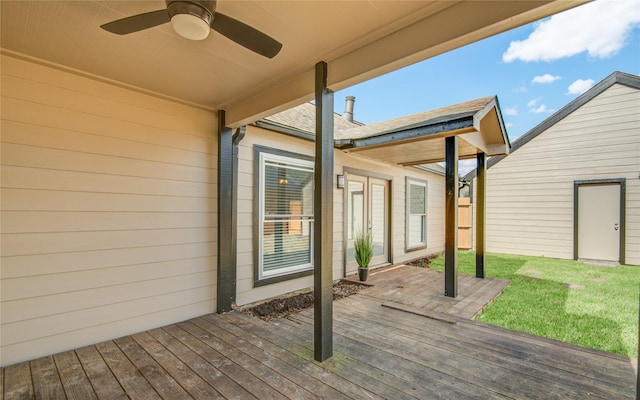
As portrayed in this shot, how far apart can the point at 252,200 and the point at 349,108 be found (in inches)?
249

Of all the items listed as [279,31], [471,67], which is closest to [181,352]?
[279,31]

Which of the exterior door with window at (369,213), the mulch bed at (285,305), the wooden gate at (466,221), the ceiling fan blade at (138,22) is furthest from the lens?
the wooden gate at (466,221)

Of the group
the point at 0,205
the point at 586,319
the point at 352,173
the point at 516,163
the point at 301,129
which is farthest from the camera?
the point at 516,163

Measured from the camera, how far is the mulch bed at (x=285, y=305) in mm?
3804

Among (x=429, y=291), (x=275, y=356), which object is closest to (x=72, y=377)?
(x=275, y=356)

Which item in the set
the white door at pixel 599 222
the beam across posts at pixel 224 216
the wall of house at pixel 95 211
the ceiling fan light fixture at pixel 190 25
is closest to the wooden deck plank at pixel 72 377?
the wall of house at pixel 95 211

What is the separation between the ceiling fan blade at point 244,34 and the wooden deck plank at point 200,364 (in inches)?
96.6

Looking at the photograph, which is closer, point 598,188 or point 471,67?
point 598,188

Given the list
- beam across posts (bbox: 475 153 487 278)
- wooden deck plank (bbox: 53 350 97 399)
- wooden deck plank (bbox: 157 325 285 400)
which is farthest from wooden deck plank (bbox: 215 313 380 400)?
beam across posts (bbox: 475 153 487 278)

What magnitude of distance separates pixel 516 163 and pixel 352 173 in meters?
6.06

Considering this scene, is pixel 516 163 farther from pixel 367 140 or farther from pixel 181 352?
pixel 181 352

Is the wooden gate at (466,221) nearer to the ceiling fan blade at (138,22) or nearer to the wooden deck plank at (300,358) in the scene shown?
the wooden deck plank at (300,358)

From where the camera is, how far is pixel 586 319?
358 cm

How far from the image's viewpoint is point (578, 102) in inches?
307
